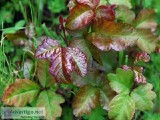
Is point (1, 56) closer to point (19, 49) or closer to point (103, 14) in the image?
point (19, 49)

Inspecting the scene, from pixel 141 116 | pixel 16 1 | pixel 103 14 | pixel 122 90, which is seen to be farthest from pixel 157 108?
pixel 16 1

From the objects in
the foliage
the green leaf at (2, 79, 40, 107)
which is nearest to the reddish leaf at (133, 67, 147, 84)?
the foliage

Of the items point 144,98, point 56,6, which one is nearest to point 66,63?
point 144,98

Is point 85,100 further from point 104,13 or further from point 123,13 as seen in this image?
point 123,13

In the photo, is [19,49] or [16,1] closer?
[19,49]

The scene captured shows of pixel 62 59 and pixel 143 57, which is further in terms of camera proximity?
pixel 143 57

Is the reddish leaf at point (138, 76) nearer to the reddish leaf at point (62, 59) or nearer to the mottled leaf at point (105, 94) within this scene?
the mottled leaf at point (105, 94)

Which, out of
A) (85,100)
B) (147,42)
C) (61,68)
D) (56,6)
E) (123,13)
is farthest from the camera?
(56,6)
